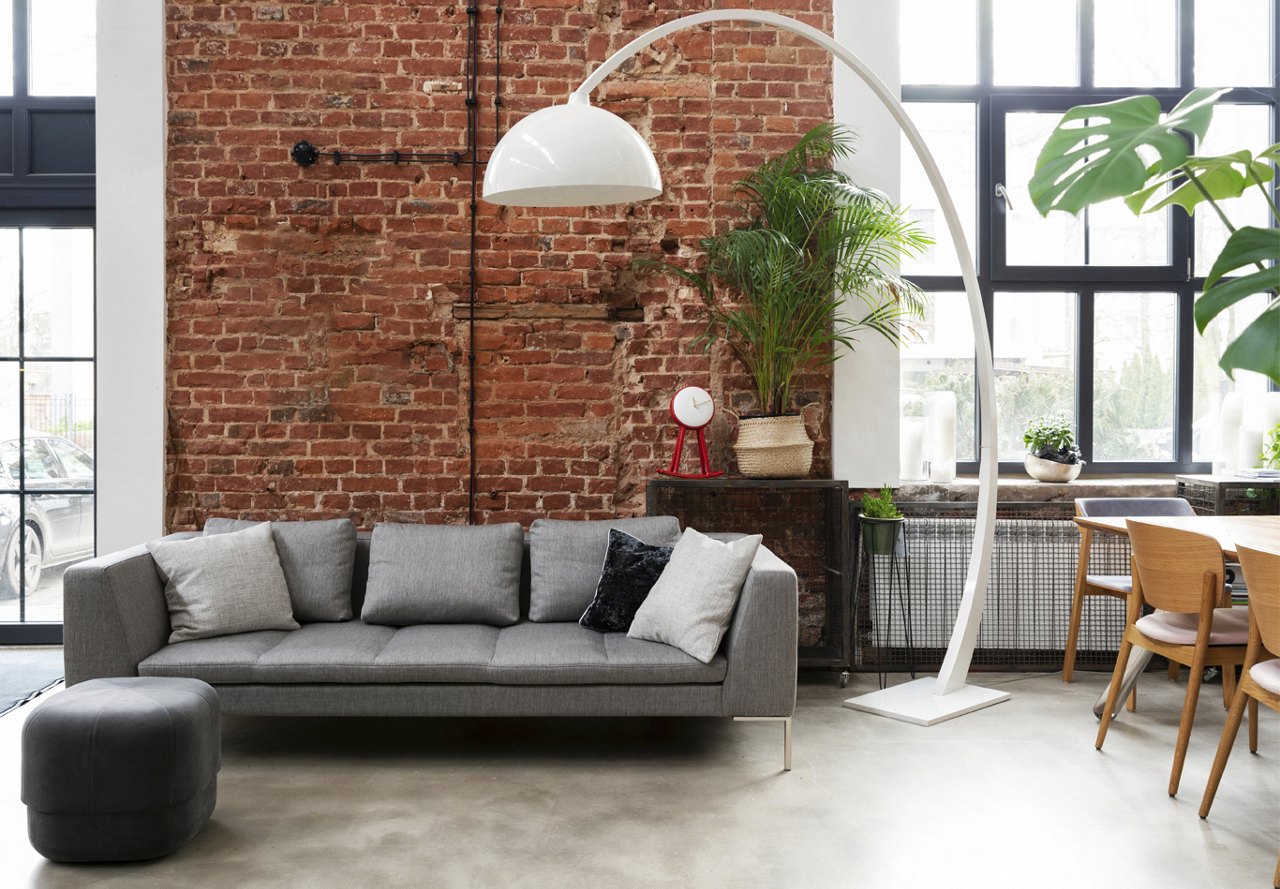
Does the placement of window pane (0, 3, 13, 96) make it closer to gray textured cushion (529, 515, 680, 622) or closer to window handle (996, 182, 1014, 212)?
gray textured cushion (529, 515, 680, 622)

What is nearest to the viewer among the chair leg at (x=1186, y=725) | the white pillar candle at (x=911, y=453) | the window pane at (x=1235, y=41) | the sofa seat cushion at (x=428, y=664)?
the chair leg at (x=1186, y=725)

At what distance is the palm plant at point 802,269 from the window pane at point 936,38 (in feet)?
2.51

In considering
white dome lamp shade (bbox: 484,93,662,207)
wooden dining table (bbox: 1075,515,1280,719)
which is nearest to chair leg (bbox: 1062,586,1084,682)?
wooden dining table (bbox: 1075,515,1280,719)

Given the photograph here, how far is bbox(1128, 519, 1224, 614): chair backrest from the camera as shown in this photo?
3.42 m

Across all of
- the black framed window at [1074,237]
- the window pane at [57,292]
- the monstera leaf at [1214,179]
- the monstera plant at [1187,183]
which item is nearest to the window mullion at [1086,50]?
the black framed window at [1074,237]

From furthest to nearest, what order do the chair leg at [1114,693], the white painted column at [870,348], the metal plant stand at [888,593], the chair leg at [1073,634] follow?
the white painted column at [870,348]
the metal plant stand at [888,593]
the chair leg at [1073,634]
the chair leg at [1114,693]

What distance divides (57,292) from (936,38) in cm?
468

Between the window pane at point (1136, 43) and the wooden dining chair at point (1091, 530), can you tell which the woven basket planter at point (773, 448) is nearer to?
the wooden dining chair at point (1091, 530)

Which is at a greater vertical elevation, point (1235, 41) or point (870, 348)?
point (1235, 41)

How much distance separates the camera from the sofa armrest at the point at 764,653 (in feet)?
12.1

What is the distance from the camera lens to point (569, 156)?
2.95 m

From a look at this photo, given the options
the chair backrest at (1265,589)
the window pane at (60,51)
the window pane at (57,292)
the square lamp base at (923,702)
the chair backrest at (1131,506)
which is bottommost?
the square lamp base at (923,702)

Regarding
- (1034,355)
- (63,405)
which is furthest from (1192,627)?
(63,405)

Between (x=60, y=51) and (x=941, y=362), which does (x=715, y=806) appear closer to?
(x=941, y=362)
